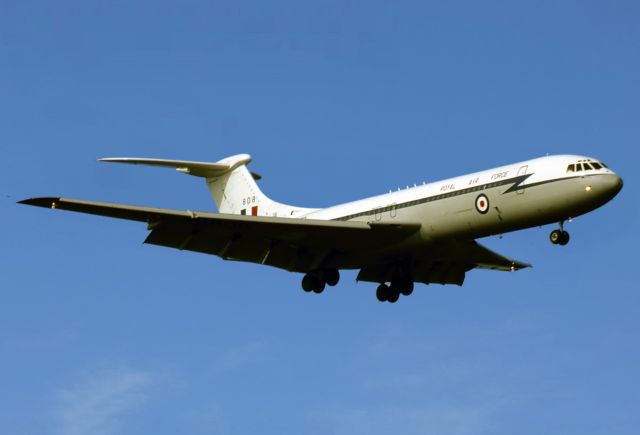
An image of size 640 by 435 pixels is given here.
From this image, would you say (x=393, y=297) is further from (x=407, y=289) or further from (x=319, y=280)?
(x=319, y=280)

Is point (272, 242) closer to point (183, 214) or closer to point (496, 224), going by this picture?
point (183, 214)

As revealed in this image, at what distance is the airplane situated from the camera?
35.2 m

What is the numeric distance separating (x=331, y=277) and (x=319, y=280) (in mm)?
494

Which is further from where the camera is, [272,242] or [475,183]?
[272,242]

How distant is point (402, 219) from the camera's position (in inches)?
1502

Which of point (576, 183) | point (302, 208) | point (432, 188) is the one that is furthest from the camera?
point (302, 208)

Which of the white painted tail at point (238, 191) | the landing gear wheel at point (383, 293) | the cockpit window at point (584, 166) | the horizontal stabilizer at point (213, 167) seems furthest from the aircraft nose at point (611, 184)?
the horizontal stabilizer at point (213, 167)

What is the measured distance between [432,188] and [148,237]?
32.9ft

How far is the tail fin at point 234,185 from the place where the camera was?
45469mm

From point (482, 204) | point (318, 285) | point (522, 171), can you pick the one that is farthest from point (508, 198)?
point (318, 285)

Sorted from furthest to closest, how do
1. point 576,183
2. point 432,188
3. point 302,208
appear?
1. point 302,208
2. point 432,188
3. point 576,183

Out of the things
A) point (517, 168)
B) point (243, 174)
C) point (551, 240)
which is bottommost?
point (551, 240)

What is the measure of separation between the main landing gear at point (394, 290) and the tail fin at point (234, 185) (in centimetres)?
576

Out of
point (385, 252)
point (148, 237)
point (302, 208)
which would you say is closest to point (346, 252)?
point (385, 252)
